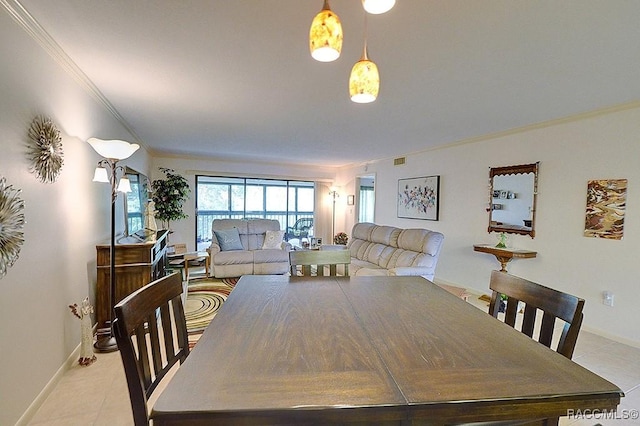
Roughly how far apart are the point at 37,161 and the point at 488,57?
2950 mm

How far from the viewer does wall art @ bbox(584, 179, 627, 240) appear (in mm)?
3055

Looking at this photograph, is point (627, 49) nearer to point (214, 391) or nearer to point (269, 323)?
point (269, 323)

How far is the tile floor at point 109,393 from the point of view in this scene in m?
1.82

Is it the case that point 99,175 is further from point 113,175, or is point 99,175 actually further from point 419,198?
point 419,198

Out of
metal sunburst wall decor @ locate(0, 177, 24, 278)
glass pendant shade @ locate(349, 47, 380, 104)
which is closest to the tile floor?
metal sunburst wall decor @ locate(0, 177, 24, 278)

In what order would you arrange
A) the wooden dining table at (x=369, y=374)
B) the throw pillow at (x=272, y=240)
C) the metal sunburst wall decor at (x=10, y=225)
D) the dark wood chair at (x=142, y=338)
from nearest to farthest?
the wooden dining table at (x=369, y=374)
the dark wood chair at (x=142, y=338)
the metal sunburst wall decor at (x=10, y=225)
the throw pillow at (x=272, y=240)

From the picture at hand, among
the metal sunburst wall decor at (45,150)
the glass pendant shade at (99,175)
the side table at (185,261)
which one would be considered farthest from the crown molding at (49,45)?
the side table at (185,261)

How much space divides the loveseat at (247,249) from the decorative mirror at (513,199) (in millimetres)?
3373

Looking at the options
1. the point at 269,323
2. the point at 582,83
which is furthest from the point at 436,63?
the point at 269,323

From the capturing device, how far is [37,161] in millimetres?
1858

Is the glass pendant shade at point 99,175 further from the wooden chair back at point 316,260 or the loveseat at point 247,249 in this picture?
the loveseat at point 247,249

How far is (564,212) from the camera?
→ 353cm

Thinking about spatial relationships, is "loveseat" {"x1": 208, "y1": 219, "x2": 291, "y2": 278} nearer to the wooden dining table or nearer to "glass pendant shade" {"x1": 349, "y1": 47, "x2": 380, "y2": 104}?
the wooden dining table

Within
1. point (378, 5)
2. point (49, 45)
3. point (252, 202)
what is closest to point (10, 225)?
point (49, 45)
